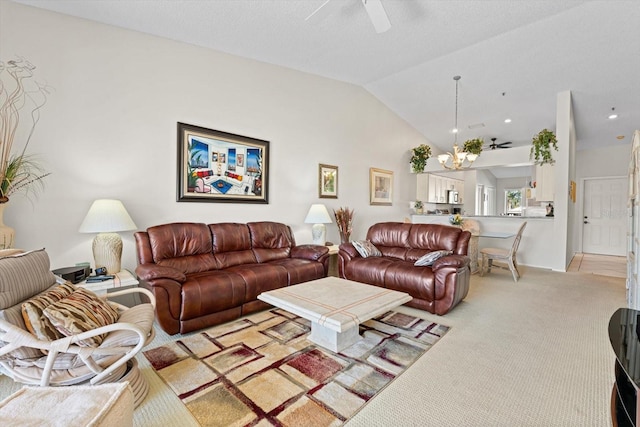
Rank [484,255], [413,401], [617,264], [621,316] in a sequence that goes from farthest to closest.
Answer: [617,264], [484,255], [413,401], [621,316]

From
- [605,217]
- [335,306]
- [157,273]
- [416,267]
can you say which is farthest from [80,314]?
[605,217]

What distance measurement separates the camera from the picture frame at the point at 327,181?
517 centimetres

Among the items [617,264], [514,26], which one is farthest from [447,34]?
[617,264]

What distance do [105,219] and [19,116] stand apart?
1184 millimetres

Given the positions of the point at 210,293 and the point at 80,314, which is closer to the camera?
the point at 80,314

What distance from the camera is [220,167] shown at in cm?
392

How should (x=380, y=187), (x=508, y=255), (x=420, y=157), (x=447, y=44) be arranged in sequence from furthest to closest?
(x=420, y=157), (x=380, y=187), (x=508, y=255), (x=447, y=44)

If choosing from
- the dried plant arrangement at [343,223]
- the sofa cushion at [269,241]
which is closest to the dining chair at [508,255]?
the dried plant arrangement at [343,223]

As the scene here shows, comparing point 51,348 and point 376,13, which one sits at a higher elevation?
point 376,13

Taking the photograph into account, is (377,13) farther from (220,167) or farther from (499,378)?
(499,378)

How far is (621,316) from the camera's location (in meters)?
1.51

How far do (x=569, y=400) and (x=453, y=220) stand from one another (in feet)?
13.6

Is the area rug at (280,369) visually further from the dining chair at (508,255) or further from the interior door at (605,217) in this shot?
the interior door at (605,217)

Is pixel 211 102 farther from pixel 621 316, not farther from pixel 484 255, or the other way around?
pixel 484 255
